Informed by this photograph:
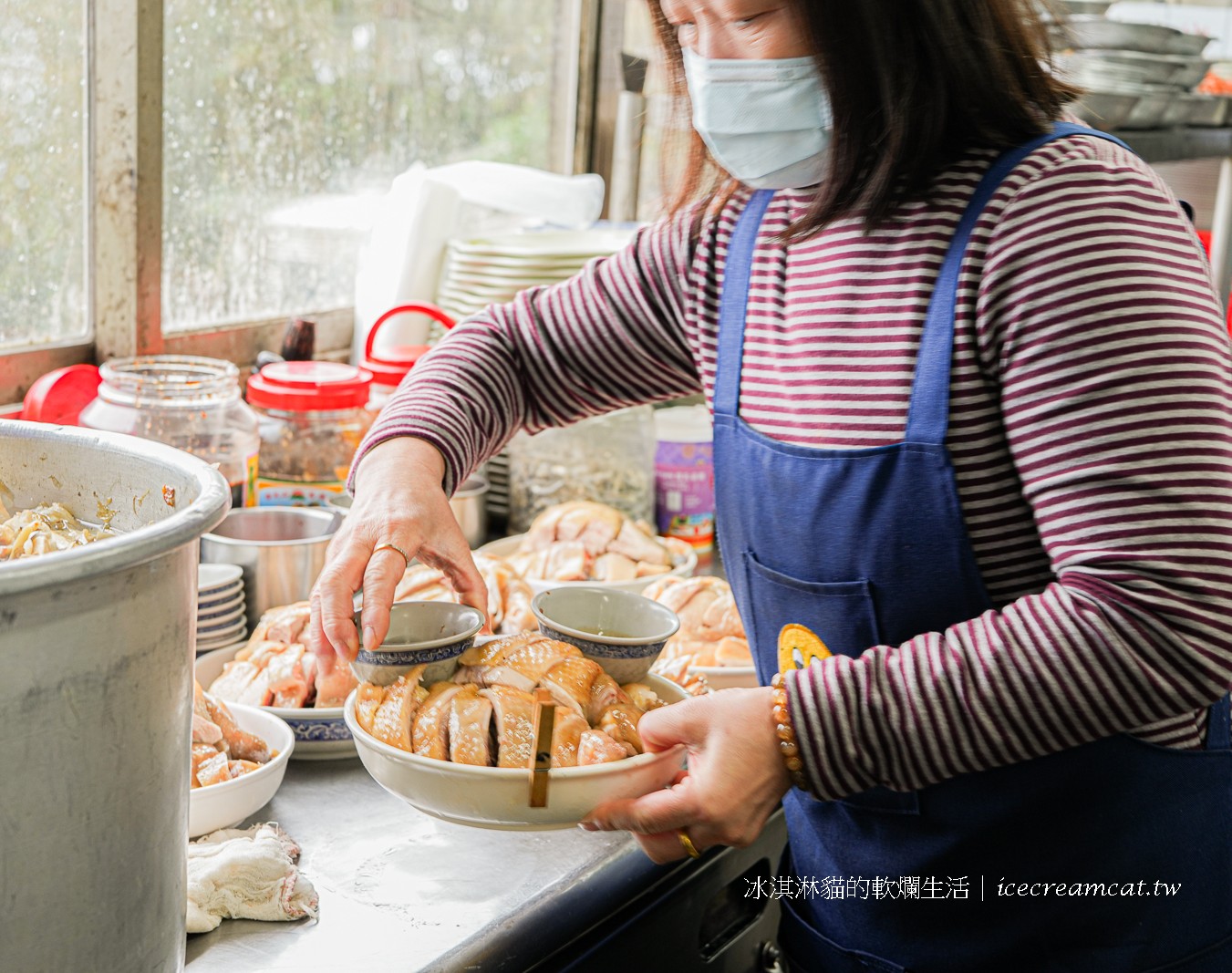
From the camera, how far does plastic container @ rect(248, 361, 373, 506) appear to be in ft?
6.08

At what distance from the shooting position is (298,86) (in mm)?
2287

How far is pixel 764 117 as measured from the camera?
1.10 meters

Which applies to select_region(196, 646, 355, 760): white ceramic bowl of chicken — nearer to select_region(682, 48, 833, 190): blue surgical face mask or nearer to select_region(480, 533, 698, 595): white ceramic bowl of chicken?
select_region(480, 533, 698, 595): white ceramic bowl of chicken

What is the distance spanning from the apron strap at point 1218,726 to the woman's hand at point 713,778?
16.9 inches

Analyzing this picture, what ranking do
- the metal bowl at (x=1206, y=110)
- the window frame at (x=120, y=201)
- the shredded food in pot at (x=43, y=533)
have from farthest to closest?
the metal bowl at (x=1206, y=110), the window frame at (x=120, y=201), the shredded food in pot at (x=43, y=533)

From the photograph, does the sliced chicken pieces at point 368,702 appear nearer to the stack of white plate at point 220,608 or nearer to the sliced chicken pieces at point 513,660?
the sliced chicken pieces at point 513,660

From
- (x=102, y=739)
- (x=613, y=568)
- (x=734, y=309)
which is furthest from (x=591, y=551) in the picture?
(x=102, y=739)

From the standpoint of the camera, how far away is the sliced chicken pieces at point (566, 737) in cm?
103

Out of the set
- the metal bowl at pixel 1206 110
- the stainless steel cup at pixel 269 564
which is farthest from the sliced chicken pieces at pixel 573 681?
the metal bowl at pixel 1206 110

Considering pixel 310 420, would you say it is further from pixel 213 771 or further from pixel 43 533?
pixel 43 533

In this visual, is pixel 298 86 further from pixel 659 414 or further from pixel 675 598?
pixel 675 598

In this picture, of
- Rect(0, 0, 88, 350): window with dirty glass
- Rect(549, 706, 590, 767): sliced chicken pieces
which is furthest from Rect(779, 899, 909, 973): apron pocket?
Rect(0, 0, 88, 350): window with dirty glass

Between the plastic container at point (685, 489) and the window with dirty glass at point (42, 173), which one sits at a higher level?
the window with dirty glass at point (42, 173)

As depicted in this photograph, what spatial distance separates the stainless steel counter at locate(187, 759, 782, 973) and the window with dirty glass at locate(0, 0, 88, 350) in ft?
2.80
